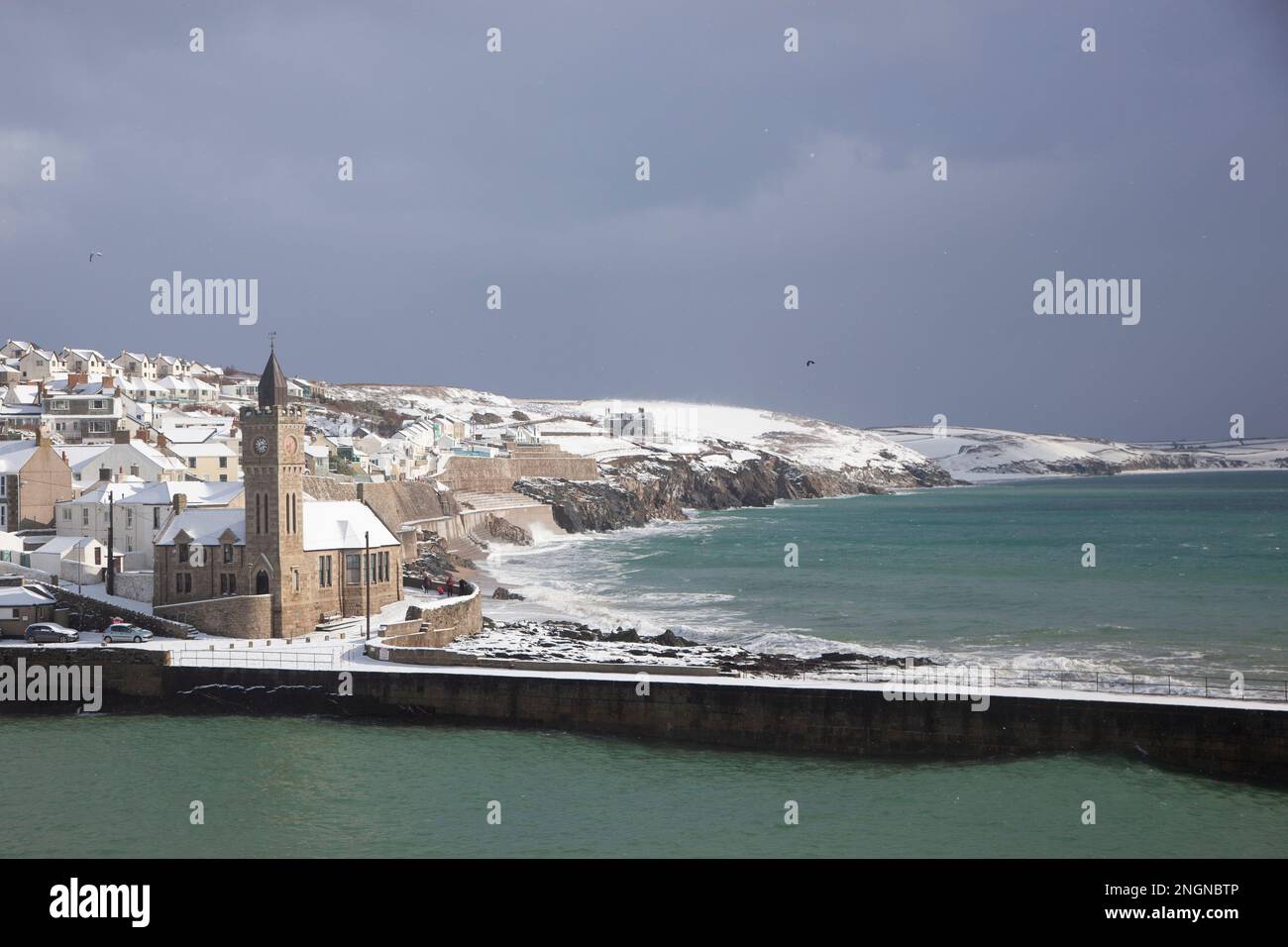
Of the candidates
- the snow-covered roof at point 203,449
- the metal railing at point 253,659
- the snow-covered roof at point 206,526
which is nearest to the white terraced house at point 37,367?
the snow-covered roof at point 203,449

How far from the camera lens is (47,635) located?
111 feet

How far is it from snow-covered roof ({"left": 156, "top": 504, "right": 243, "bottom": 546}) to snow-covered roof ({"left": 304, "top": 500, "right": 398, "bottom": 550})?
2202mm

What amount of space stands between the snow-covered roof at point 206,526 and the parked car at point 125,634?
3355mm

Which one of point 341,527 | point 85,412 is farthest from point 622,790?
point 85,412

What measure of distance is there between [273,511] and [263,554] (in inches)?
56.9

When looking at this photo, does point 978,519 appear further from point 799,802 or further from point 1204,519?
point 799,802

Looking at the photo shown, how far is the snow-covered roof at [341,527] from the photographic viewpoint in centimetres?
3797

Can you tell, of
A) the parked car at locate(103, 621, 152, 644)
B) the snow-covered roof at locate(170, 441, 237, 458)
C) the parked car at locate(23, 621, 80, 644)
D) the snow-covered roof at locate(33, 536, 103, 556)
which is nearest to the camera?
the parked car at locate(23, 621, 80, 644)

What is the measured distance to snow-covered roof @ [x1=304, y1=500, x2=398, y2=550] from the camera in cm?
3797

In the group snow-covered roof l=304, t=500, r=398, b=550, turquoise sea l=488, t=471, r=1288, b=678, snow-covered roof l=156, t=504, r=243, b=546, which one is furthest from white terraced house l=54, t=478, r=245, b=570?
turquoise sea l=488, t=471, r=1288, b=678

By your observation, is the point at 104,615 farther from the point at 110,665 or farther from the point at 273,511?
the point at 273,511

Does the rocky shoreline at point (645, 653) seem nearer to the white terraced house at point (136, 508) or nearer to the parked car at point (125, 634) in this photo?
the parked car at point (125, 634)

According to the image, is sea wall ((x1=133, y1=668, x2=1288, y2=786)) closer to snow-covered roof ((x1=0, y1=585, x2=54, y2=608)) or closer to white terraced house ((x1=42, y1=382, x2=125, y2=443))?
snow-covered roof ((x1=0, y1=585, x2=54, y2=608))

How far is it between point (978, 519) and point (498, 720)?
10665 cm
